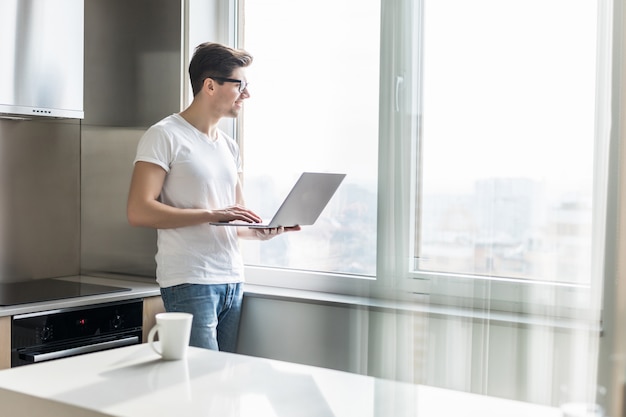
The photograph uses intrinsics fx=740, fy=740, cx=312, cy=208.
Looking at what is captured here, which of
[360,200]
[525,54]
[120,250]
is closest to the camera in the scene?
[525,54]

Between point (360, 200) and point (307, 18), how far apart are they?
81cm

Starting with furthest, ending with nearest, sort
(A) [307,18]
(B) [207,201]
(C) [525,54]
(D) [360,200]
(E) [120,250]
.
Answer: (E) [120,250], (A) [307,18], (D) [360,200], (B) [207,201], (C) [525,54]

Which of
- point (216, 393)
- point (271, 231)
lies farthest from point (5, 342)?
point (216, 393)

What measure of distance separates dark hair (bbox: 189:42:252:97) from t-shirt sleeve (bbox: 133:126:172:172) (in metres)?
0.24

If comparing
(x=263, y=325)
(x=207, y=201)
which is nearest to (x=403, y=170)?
(x=207, y=201)

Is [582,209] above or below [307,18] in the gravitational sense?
below

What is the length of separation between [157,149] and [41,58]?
658 millimetres

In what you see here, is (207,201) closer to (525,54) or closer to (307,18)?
(307,18)

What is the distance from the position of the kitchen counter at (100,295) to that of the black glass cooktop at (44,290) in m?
0.04

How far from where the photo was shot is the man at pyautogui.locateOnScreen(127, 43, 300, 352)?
7.92 ft

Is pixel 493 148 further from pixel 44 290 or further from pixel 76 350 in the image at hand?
pixel 44 290

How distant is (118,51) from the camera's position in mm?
3291

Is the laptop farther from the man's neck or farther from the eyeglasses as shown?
the eyeglasses

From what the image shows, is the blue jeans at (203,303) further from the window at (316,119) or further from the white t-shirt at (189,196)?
the window at (316,119)
